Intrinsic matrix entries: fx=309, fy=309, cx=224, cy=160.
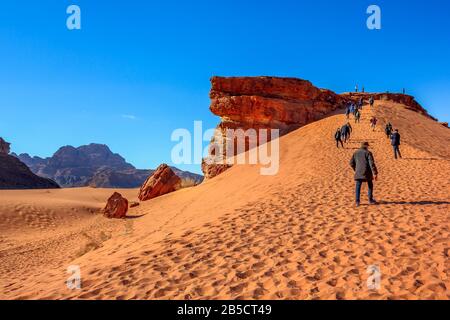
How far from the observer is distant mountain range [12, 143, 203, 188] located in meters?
87.4

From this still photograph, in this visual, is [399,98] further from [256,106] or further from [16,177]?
[16,177]

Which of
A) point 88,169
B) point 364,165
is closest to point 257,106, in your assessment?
point 364,165

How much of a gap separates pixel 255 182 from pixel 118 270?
10147 mm

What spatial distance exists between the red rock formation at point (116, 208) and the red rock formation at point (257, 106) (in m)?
8.62

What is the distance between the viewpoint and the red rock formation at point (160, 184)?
2275cm

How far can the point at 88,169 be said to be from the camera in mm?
117250

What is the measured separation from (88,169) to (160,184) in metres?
105

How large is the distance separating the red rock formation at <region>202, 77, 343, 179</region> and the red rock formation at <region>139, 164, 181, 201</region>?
2.88m

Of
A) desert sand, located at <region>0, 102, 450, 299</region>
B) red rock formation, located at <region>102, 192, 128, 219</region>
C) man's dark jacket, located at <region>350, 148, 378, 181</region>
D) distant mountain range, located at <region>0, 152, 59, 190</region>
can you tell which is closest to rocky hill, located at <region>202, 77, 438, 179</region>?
red rock formation, located at <region>102, 192, 128, 219</region>

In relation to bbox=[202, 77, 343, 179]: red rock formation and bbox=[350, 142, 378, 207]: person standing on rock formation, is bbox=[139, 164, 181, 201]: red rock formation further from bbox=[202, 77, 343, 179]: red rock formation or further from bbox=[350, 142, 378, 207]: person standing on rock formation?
bbox=[350, 142, 378, 207]: person standing on rock formation

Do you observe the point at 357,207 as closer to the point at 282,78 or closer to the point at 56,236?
the point at 56,236
